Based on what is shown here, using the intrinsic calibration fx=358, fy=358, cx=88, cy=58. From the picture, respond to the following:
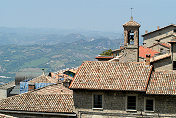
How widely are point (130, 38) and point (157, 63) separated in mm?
11995

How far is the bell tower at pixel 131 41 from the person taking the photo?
51625 millimetres

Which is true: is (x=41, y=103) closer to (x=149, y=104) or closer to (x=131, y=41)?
(x=149, y=104)

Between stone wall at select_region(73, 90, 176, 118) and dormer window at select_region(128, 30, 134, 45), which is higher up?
dormer window at select_region(128, 30, 134, 45)

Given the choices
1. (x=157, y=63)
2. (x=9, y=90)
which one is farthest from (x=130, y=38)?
(x=9, y=90)

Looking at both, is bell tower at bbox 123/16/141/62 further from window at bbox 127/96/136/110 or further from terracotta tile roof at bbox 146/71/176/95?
window at bbox 127/96/136/110

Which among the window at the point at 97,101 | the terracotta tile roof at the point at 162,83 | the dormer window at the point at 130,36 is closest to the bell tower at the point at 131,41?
the dormer window at the point at 130,36

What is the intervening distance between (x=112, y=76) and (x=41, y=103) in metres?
7.13

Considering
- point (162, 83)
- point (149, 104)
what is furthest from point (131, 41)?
point (149, 104)

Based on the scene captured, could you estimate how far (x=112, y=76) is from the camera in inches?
1251

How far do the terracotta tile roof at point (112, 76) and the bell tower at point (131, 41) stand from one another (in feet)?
60.1

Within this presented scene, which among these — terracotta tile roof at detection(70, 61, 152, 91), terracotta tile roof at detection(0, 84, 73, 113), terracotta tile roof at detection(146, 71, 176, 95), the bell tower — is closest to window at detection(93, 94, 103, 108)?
terracotta tile roof at detection(70, 61, 152, 91)

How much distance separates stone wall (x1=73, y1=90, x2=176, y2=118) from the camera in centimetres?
2991

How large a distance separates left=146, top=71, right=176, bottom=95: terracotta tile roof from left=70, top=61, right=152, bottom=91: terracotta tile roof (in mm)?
669

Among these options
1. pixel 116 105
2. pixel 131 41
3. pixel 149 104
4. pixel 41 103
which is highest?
pixel 131 41
